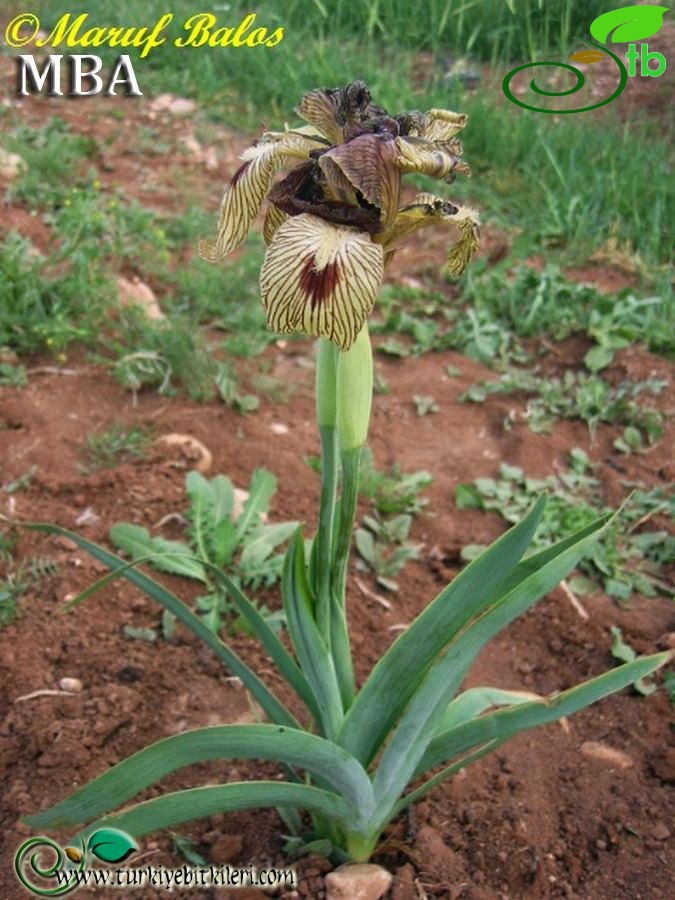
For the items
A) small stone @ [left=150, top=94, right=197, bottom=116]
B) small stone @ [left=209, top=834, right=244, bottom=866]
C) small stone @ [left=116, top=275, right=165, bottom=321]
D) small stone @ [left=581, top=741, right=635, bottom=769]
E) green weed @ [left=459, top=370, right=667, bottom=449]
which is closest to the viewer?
small stone @ [left=209, top=834, right=244, bottom=866]

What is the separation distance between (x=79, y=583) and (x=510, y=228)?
2314mm

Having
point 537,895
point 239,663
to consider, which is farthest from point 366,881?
point 239,663

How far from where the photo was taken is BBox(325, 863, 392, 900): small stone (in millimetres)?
1634

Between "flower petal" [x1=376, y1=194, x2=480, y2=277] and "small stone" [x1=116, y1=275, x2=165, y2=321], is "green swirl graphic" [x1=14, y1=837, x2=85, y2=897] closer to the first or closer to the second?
"flower petal" [x1=376, y1=194, x2=480, y2=277]

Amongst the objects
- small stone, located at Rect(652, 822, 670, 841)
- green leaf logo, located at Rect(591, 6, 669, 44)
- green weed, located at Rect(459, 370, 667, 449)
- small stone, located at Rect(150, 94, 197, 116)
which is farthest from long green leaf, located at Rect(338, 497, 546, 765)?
small stone, located at Rect(150, 94, 197, 116)

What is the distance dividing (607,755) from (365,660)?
0.54 m

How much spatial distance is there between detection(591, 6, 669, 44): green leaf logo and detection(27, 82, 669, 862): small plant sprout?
9.83 ft

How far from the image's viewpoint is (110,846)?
5.03 feet

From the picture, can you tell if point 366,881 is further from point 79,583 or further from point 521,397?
point 521,397

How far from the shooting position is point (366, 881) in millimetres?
1653

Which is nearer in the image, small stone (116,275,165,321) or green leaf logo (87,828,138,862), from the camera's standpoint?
green leaf logo (87,828,138,862)

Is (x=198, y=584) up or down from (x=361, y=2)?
down

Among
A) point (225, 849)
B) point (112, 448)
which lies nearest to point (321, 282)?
point (225, 849)
